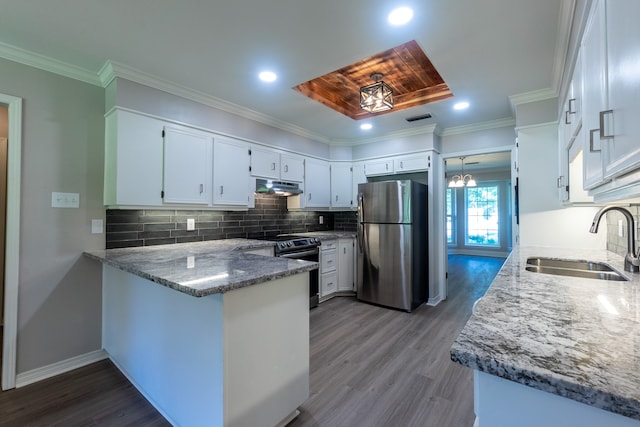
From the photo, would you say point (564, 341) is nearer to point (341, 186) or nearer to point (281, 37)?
point (281, 37)

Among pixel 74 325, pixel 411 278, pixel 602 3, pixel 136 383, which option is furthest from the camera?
pixel 411 278

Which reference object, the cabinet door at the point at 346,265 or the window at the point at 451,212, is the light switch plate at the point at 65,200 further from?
the window at the point at 451,212

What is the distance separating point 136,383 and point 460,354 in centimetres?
236

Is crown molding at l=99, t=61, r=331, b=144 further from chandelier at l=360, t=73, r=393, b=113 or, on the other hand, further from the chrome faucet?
the chrome faucet

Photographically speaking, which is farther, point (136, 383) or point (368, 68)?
point (368, 68)

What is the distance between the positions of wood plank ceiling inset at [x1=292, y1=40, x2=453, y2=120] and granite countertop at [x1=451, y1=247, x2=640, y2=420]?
6.31 ft

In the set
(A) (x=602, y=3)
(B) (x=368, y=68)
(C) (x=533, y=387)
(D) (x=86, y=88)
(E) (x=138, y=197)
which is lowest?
(C) (x=533, y=387)

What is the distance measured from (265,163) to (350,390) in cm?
261

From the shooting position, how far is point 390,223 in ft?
12.2

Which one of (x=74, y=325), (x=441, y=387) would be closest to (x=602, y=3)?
(x=441, y=387)

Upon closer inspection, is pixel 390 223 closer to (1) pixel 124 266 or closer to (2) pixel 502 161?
(1) pixel 124 266

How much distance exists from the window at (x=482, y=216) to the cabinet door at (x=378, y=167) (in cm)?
546

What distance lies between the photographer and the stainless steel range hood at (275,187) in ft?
11.3

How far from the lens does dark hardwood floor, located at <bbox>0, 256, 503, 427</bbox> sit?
1.74m
